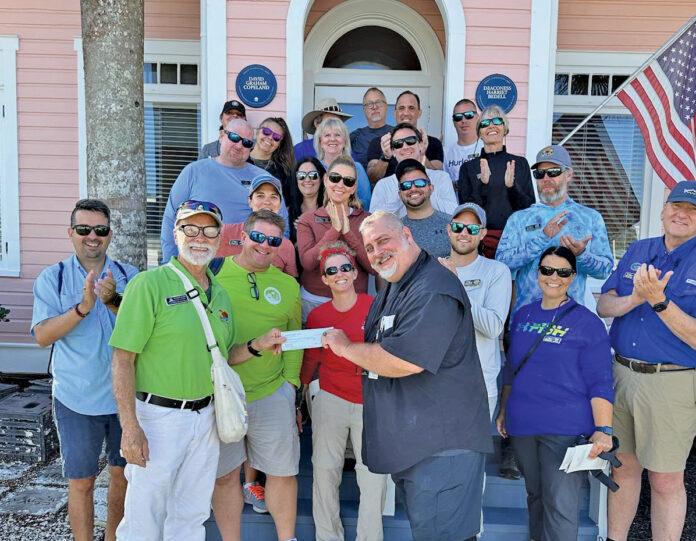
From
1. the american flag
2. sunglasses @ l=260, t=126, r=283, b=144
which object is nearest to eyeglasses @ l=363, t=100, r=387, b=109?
sunglasses @ l=260, t=126, r=283, b=144

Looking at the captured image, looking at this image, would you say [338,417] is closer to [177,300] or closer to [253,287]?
[253,287]

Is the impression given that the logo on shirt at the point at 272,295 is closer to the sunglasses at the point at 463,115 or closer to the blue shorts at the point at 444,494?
the blue shorts at the point at 444,494

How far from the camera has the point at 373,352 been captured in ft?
8.03

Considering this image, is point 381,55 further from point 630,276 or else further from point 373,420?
point 373,420

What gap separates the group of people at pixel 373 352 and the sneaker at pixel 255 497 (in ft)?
0.05

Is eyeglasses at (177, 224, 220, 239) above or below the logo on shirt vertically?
above

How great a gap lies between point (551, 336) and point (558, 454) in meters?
0.62

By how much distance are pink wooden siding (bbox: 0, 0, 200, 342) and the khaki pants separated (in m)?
5.59

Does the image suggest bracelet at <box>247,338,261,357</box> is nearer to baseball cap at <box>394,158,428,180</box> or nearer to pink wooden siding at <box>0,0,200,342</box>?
baseball cap at <box>394,158,428,180</box>

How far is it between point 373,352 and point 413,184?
1.73 meters

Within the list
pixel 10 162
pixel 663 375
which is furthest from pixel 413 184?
pixel 10 162

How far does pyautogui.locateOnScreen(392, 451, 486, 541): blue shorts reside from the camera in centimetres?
252

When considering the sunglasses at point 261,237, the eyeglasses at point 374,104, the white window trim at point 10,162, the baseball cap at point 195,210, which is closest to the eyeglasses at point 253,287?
the sunglasses at point 261,237

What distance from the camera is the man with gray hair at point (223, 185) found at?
4.07 m
